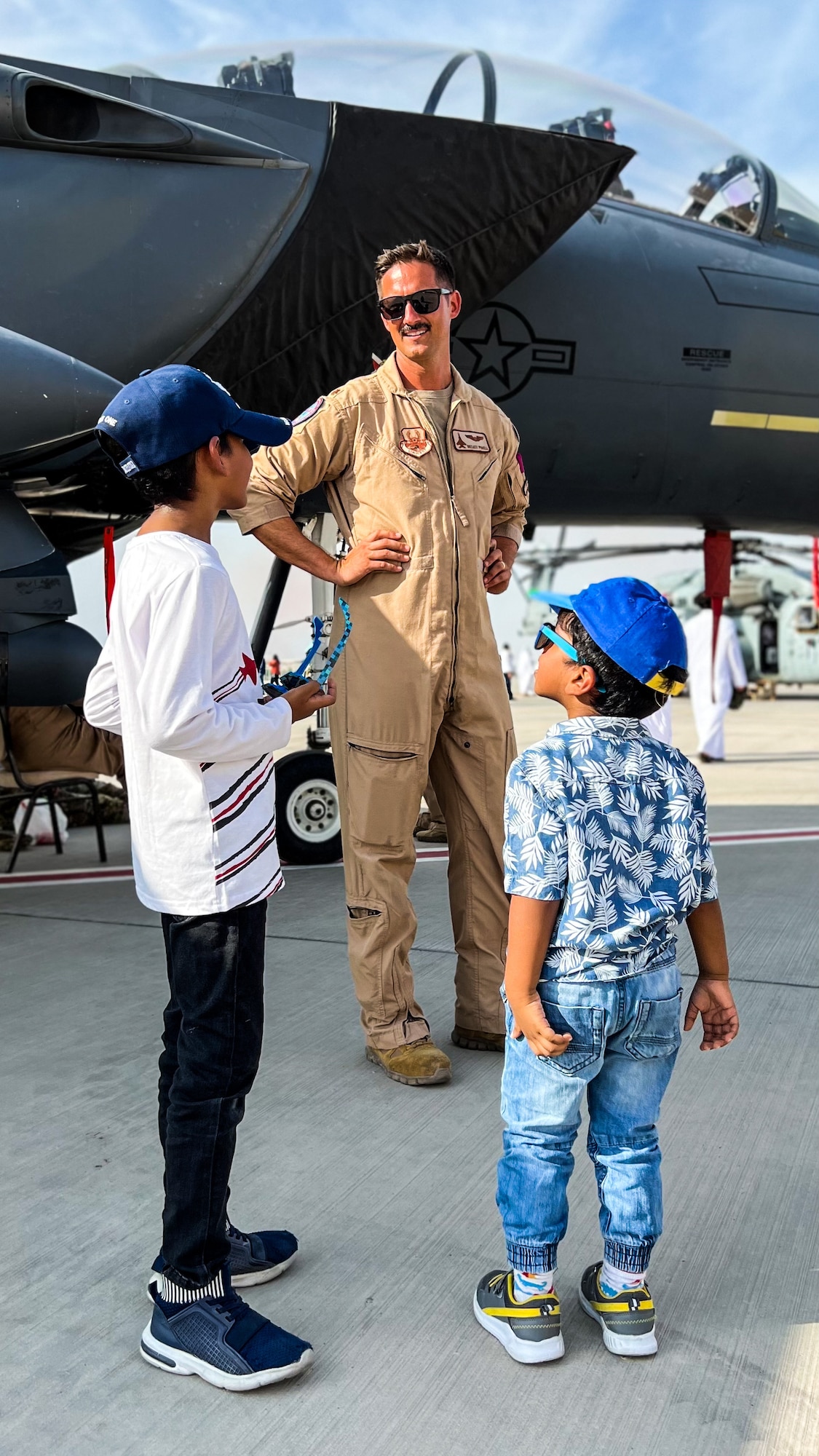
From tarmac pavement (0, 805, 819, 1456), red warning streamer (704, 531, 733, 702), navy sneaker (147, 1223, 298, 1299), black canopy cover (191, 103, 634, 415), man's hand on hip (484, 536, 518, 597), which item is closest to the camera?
tarmac pavement (0, 805, 819, 1456)

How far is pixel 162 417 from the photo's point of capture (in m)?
1.68

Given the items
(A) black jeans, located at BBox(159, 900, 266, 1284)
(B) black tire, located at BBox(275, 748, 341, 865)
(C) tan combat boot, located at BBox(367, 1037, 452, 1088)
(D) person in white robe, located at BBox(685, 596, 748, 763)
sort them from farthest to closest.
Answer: (D) person in white robe, located at BBox(685, 596, 748, 763)
(B) black tire, located at BBox(275, 748, 341, 865)
(C) tan combat boot, located at BBox(367, 1037, 452, 1088)
(A) black jeans, located at BBox(159, 900, 266, 1284)

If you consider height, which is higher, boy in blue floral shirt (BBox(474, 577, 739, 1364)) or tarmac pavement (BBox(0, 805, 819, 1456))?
boy in blue floral shirt (BBox(474, 577, 739, 1364))

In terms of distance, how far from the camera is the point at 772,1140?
2.53m

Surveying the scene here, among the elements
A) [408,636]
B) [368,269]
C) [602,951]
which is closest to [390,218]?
[368,269]

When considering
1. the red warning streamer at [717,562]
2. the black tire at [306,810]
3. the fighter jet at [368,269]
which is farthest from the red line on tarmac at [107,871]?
the fighter jet at [368,269]

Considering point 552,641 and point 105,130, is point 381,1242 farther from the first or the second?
point 105,130

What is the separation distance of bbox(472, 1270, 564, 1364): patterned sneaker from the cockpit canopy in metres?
4.65

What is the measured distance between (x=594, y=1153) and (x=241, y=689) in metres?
0.94

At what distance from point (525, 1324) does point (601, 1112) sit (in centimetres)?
35

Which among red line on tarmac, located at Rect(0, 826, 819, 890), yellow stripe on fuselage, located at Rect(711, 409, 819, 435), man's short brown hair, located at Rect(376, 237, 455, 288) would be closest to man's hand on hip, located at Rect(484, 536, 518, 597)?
man's short brown hair, located at Rect(376, 237, 455, 288)

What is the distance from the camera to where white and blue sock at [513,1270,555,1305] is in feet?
5.80

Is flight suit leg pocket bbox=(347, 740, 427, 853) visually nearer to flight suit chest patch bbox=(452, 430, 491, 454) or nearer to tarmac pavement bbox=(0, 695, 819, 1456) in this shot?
tarmac pavement bbox=(0, 695, 819, 1456)

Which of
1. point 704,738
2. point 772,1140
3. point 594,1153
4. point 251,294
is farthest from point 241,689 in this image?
point 704,738
